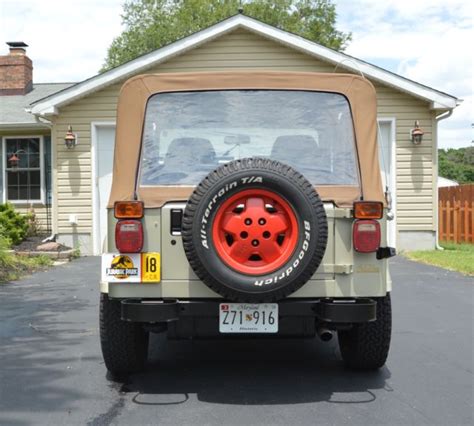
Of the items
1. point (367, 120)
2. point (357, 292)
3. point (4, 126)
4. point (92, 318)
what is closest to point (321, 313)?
point (357, 292)

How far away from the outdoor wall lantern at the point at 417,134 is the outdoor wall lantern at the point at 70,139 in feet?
23.6

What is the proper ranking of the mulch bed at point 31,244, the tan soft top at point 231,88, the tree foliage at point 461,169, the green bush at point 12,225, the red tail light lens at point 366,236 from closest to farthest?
the red tail light lens at point 366,236, the tan soft top at point 231,88, the mulch bed at point 31,244, the green bush at point 12,225, the tree foliage at point 461,169

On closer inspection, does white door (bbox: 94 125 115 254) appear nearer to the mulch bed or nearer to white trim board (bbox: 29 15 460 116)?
the mulch bed

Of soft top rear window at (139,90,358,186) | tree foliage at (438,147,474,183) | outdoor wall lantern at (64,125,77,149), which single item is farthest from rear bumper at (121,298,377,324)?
tree foliage at (438,147,474,183)

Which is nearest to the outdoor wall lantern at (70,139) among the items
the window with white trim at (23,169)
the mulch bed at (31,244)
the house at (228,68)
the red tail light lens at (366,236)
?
the house at (228,68)

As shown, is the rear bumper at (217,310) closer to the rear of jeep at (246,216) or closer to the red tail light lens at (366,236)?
the rear of jeep at (246,216)

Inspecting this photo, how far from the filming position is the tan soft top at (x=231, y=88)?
157 inches

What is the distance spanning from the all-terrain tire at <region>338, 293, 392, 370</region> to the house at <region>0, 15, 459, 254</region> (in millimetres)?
8493

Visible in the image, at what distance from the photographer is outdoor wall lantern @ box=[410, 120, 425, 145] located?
12383mm

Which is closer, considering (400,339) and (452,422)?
(452,422)

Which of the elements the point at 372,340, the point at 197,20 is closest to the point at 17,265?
the point at 372,340

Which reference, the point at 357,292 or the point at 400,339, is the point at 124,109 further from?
the point at 400,339

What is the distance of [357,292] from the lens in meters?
3.80

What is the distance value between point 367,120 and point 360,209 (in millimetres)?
787
